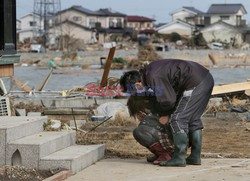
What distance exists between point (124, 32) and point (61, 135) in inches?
3564

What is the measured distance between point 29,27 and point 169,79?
333ft

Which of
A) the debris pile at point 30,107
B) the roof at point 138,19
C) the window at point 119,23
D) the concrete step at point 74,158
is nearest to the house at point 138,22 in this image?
the roof at point 138,19

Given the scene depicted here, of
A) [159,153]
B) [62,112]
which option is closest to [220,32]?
[62,112]

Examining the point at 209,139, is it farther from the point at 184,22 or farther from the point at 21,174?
the point at 184,22

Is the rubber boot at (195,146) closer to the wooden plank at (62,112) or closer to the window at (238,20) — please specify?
the wooden plank at (62,112)

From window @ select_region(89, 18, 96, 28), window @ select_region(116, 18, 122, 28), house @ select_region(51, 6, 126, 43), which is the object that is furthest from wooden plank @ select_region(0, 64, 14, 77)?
window @ select_region(116, 18, 122, 28)

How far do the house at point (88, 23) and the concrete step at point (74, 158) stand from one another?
3214 inches

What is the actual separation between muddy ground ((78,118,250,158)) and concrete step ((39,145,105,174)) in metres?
0.58

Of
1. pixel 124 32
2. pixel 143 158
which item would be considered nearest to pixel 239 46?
pixel 124 32

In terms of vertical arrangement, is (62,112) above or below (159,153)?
below

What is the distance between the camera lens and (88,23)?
10212cm

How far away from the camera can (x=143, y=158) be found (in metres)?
9.04

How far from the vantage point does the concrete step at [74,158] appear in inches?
301

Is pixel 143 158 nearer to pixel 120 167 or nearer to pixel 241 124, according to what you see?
pixel 120 167
